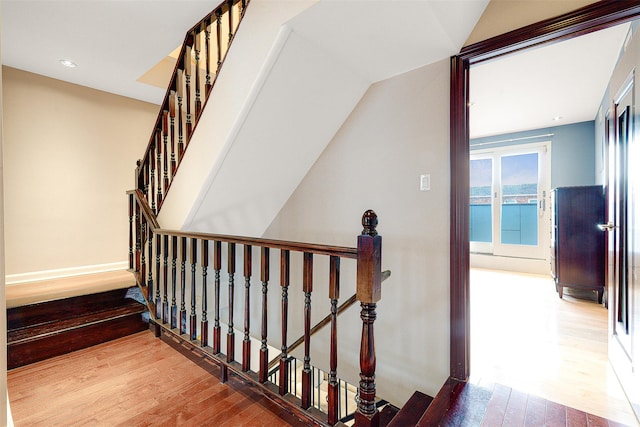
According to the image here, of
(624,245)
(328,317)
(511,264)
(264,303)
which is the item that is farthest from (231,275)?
(511,264)

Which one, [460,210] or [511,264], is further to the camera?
[511,264]

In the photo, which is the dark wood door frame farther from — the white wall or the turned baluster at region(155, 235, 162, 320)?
the turned baluster at region(155, 235, 162, 320)

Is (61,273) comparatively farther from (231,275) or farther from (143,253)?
(231,275)

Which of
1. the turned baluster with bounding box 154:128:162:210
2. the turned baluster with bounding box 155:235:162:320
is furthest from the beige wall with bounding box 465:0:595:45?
the turned baluster with bounding box 155:235:162:320

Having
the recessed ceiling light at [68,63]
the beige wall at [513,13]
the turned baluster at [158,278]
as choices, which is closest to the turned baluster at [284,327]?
the turned baluster at [158,278]

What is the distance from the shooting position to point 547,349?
2598mm

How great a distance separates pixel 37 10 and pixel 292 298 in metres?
3.02

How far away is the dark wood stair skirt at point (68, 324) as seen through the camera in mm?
2227

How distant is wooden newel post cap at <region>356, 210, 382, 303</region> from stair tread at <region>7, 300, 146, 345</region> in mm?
2341

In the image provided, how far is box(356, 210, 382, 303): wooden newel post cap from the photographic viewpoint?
1.29 meters

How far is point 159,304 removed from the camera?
2.62 meters

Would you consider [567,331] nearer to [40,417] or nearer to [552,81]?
[552,81]

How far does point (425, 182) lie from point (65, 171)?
12.2ft

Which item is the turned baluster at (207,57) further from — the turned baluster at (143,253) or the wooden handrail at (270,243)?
the turned baluster at (143,253)
